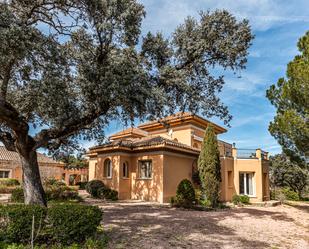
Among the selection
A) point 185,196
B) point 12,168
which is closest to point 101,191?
point 185,196

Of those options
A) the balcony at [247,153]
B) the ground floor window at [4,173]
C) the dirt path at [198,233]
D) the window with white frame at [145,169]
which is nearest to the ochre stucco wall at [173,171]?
the window with white frame at [145,169]

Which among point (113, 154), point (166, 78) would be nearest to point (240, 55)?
point (166, 78)

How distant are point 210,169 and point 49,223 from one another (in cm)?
1432

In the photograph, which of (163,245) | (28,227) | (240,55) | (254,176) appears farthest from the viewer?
(254,176)

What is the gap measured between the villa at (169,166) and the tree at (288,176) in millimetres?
11818

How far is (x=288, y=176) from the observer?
37531 mm

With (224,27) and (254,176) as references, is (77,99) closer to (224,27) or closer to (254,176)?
(224,27)

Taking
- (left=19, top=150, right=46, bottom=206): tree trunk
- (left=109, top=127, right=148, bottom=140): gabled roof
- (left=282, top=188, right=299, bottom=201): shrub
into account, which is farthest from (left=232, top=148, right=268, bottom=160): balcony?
(left=19, top=150, right=46, bottom=206): tree trunk

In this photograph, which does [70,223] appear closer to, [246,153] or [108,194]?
[108,194]

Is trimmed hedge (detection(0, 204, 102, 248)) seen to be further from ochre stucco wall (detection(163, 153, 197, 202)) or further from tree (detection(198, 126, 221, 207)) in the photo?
ochre stucco wall (detection(163, 153, 197, 202))

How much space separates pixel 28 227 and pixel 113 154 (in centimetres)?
1704

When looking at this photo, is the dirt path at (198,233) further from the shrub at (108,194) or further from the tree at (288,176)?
the tree at (288,176)

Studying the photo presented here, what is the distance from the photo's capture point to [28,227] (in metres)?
7.59

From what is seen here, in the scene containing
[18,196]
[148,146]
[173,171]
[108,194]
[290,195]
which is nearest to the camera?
[18,196]
